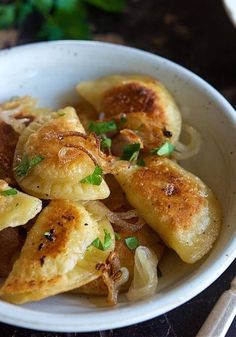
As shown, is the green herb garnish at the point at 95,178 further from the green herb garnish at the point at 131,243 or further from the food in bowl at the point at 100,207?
the green herb garnish at the point at 131,243

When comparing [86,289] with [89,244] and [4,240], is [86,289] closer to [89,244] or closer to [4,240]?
[89,244]

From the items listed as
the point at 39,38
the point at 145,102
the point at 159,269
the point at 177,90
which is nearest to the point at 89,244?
the point at 159,269

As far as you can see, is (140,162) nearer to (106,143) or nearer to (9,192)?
(106,143)

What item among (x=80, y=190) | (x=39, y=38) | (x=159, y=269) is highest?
(x=80, y=190)

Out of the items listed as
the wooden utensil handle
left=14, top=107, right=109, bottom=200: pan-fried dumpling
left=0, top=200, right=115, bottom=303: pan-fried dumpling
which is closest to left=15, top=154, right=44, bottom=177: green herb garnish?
left=14, top=107, right=109, bottom=200: pan-fried dumpling

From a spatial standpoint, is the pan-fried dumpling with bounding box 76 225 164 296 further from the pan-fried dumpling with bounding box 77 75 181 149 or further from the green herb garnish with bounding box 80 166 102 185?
the pan-fried dumpling with bounding box 77 75 181 149

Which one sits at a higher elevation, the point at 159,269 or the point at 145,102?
the point at 145,102
